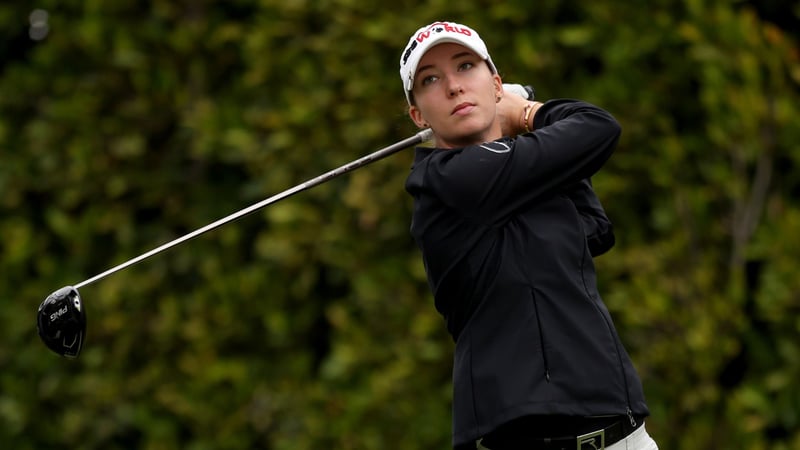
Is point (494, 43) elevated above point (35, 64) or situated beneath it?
situated beneath

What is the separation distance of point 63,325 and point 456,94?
1.18 m

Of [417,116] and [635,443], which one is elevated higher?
[417,116]

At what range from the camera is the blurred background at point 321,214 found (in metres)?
4.38

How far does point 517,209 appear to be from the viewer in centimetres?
280

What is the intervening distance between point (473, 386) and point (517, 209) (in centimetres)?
38

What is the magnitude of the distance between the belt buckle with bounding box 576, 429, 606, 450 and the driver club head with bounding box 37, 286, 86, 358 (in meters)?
1.31

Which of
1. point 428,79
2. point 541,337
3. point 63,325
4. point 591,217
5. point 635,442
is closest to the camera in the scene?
point 541,337

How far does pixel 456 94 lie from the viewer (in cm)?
291

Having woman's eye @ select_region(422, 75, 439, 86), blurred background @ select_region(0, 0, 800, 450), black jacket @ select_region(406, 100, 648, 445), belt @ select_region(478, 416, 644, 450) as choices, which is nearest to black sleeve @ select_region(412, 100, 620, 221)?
black jacket @ select_region(406, 100, 648, 445)

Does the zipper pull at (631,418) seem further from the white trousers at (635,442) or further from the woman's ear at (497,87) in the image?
the woman's ear at (497,87)

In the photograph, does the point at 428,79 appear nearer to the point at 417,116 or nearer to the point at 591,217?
the point at 417,116

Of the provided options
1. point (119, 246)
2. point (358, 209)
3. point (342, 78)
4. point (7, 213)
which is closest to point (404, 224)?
point (358, 209)

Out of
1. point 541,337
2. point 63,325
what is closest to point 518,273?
point 541,337

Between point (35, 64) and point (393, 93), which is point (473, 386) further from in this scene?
point (35, 64)
